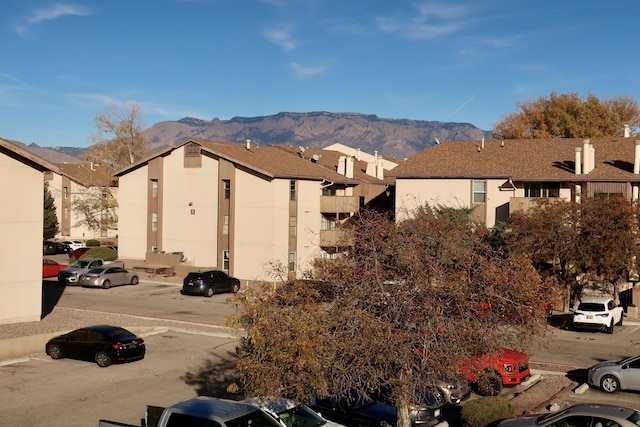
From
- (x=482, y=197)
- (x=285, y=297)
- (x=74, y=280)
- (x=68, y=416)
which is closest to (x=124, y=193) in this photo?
(x=74, y=280)

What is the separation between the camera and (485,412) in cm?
1653

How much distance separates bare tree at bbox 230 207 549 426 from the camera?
12.9 meters

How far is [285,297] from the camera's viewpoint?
14.3 meters

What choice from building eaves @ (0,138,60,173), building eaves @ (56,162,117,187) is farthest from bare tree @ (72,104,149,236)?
building eaves @ (0,138,60,173)

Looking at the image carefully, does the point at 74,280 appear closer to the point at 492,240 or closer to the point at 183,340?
the point at 183,340

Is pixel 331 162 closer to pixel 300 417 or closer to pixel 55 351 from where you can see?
pixel 55 351

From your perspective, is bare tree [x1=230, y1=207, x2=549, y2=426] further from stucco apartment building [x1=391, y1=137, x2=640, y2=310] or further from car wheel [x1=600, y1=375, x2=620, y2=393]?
stucco apartment building [x1=391, y1=137, x2=640, y2=310]

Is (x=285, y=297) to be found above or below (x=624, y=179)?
below

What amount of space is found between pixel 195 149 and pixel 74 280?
13.2 meters

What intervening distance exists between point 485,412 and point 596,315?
17297mm

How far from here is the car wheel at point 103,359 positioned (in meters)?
23.6

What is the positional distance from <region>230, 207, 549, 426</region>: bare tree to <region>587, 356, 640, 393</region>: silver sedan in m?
8.05

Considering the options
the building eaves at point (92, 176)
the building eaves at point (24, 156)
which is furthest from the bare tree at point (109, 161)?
the building eaves at point (24, 156)

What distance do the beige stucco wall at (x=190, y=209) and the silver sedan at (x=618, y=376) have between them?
108 ft
